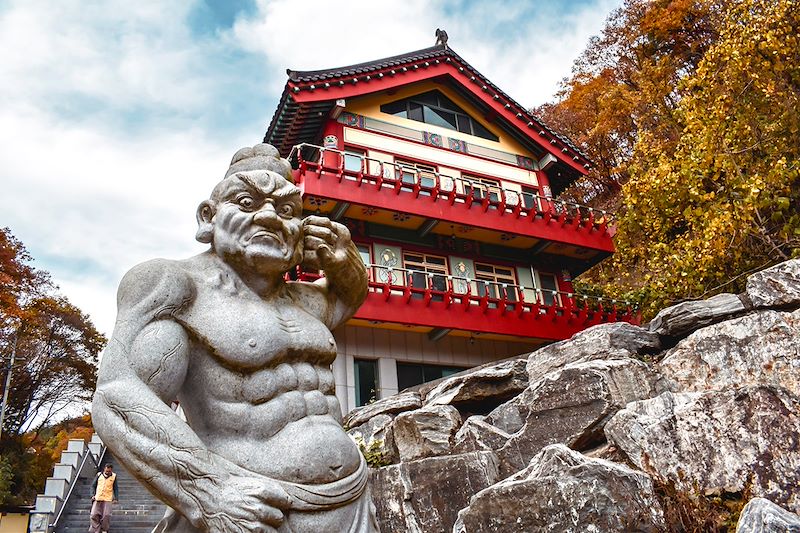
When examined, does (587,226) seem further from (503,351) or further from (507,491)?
(507,491)

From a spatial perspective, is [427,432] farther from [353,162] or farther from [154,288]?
[353,162]

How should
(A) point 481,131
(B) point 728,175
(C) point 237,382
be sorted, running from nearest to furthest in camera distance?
(C) point 237,382
(B) point 728,175
(A) point 481,131

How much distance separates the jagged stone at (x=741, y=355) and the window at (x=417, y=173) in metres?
10.8

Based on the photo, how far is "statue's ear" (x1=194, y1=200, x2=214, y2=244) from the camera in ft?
8.87

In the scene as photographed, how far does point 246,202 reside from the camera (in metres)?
2.66

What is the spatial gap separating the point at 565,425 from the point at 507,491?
151 centimetres

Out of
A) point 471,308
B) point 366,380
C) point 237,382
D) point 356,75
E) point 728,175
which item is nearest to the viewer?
point 237,382

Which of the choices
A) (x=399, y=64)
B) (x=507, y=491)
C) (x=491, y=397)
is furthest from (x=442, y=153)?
(x=507, y=491)

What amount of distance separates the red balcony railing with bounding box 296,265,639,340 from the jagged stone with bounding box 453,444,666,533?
894cm

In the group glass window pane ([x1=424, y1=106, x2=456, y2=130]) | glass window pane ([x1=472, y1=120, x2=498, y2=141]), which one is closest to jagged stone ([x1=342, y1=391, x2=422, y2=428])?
Answer: glass window pane ([x1=424, y1=106, x2=456, y2=130])

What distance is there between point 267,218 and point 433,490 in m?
3.68

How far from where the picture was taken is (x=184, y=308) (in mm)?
2418

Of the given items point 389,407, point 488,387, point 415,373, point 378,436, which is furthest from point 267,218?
point 415,373

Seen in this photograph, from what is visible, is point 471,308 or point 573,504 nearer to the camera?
point 573,504
